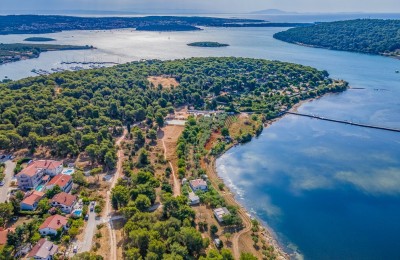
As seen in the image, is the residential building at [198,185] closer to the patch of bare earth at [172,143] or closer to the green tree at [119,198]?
the patch of bare earth at [172,143]

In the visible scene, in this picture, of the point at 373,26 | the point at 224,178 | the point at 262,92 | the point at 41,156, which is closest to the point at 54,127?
the point at 41,156

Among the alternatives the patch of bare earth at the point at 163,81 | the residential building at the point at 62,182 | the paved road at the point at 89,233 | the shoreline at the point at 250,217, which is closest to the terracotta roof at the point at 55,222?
the paved road at the point at 89,233

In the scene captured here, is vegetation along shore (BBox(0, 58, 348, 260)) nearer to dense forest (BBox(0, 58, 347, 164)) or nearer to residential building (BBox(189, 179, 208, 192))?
residential building (BBox(189, 179, 208, 192))

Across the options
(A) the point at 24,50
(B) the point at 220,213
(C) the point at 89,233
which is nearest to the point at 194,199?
(B) the point at 220,213

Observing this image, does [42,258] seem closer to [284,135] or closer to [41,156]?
[41,156]

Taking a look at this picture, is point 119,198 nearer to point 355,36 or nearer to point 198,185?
point 198,185

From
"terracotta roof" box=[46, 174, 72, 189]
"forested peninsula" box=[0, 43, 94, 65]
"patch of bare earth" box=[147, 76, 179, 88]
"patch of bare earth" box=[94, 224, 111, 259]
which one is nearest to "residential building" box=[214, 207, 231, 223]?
"patch of bare earth" box=[94, 224, 111, 259]
